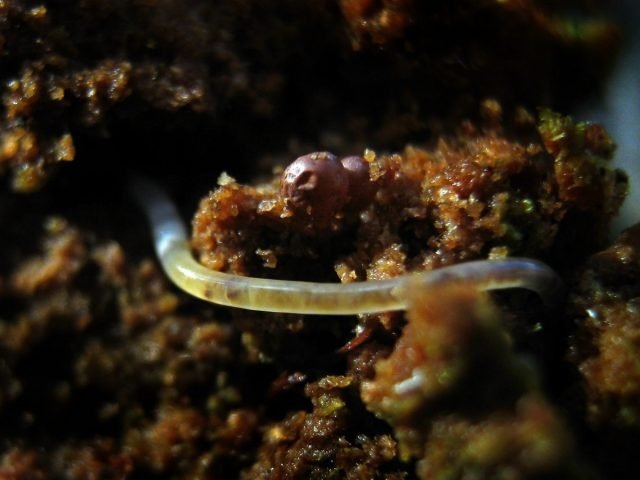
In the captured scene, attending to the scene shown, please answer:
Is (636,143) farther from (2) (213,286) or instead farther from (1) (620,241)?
(2) (213,286)

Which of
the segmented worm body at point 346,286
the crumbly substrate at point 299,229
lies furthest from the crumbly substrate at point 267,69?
the segmented worm body at point 346,286

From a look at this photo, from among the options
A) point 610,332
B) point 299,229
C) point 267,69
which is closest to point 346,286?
point 299,229

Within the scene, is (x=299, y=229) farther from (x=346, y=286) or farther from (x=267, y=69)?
(x=267, y=69)

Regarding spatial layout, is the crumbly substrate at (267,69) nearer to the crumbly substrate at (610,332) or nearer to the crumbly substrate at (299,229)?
the crumbly substrate at (299,229)

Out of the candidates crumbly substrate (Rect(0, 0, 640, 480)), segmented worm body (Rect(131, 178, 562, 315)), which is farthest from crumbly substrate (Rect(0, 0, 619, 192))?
segmented worm body (Rect(131, 178, 562, 315))

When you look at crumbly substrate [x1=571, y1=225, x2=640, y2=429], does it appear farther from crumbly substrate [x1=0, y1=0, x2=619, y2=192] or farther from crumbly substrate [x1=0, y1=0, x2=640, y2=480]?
crumbly substrate [x1=0, y1=0, x2=619, y2=192]

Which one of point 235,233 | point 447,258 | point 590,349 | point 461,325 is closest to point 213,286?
point 235,233
